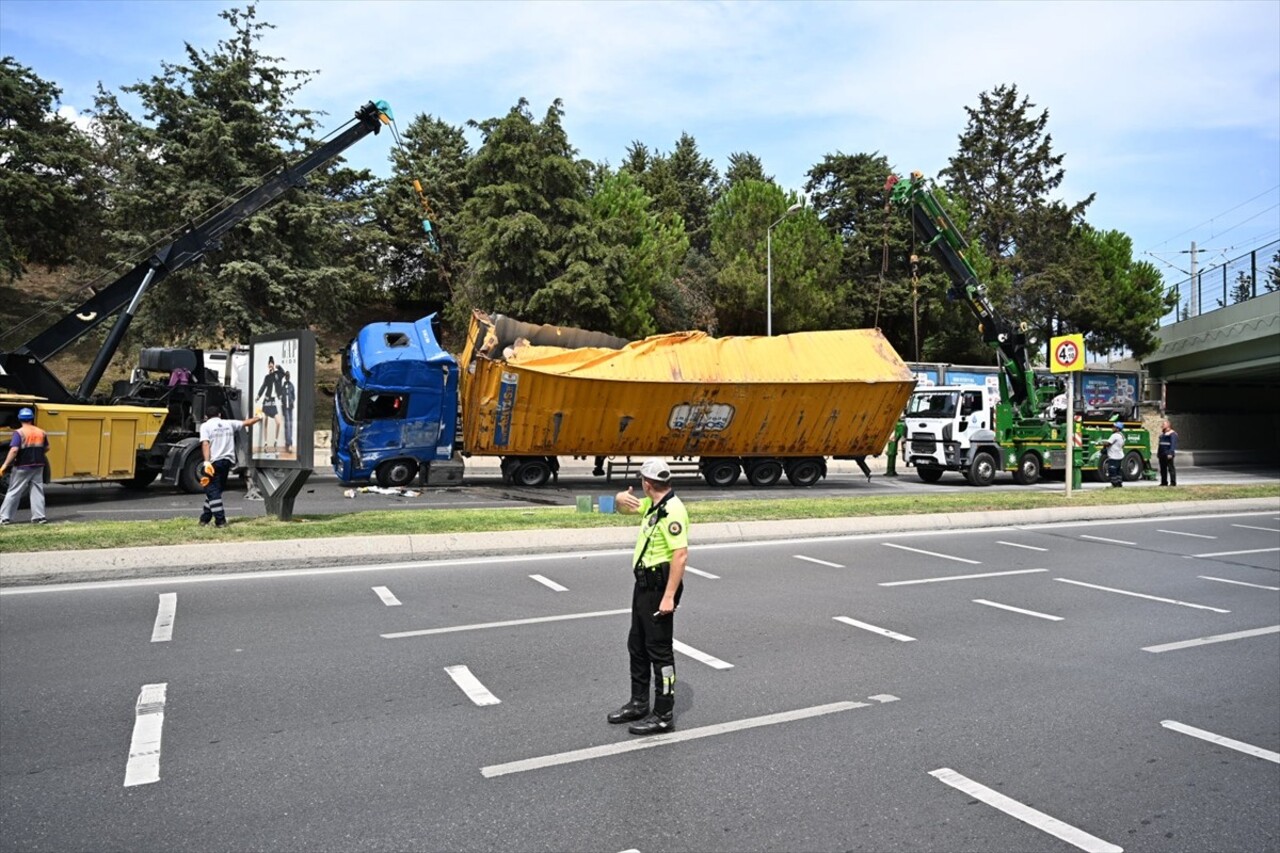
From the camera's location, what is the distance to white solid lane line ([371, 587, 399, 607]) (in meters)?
8.46

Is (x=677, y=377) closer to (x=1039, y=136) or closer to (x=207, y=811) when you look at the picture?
(x=207, y=811)

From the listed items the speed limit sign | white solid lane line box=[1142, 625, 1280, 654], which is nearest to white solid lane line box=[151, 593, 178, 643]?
white solid lane line box=[1142, 625, 1280, 654]

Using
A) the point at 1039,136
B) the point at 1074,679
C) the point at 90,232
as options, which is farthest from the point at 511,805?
the point at 1039,136

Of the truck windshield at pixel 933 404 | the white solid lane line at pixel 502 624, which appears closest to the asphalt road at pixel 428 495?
the truck windshield at pixel 933 404

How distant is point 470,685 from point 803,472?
18454mm

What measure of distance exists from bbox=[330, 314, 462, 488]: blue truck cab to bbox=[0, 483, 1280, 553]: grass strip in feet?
18.2

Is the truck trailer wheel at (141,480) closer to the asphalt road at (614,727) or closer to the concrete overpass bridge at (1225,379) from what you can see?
the asphalt road at (614,727)

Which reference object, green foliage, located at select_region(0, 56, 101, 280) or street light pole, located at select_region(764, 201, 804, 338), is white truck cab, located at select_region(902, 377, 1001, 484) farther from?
green foliage, located at select_region(0, 56, 101, 280)

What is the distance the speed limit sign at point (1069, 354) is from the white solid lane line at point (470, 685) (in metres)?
16.9

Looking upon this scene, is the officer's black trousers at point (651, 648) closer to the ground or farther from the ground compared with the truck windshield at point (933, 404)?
closer to the ground

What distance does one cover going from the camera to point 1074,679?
641cm

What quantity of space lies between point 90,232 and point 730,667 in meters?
47.6

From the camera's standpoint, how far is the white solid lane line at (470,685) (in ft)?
18.9

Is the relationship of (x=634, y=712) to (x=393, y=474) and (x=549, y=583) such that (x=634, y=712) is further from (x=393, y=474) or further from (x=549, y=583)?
(x=393, y=474)
